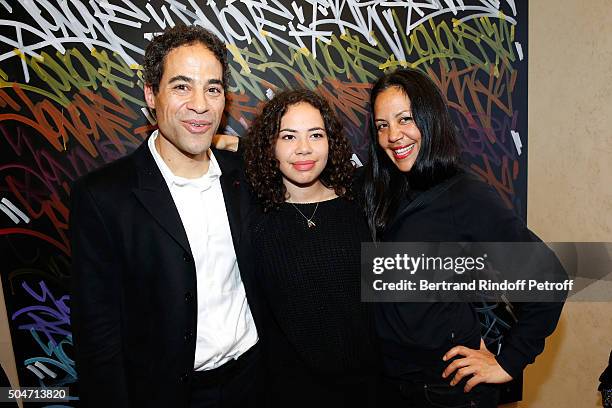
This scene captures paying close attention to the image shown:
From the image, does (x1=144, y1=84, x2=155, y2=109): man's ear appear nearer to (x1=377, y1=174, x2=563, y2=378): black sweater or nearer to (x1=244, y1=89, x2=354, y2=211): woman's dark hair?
(x1=244, y1=89, x2=354, y2=211): woman's dark hair

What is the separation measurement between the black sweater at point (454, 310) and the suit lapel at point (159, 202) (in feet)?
2.47

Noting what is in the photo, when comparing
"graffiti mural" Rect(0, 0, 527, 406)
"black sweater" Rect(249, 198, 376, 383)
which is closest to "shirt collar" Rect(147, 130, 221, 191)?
"black sweater" Rect(249, 198, 376, 383)

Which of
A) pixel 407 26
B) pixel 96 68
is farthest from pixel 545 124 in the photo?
pixel 96 68

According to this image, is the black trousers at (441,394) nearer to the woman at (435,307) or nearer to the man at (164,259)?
the woman at (435,307)

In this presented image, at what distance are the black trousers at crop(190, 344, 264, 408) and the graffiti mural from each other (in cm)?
88

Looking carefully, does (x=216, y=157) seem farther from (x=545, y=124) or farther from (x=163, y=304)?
(x=545, y=124)

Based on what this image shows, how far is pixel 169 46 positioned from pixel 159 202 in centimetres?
53

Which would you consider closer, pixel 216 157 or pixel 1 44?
pixel 216 157

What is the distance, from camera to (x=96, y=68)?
214 cm

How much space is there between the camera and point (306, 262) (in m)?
1.80

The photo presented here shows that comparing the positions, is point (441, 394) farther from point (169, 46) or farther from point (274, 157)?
point (169, 46)

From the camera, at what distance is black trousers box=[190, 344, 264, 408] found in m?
1.72

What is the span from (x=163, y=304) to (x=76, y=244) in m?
0.34

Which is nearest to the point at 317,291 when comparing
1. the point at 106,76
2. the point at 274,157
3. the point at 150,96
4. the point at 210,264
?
the point at 210,264
